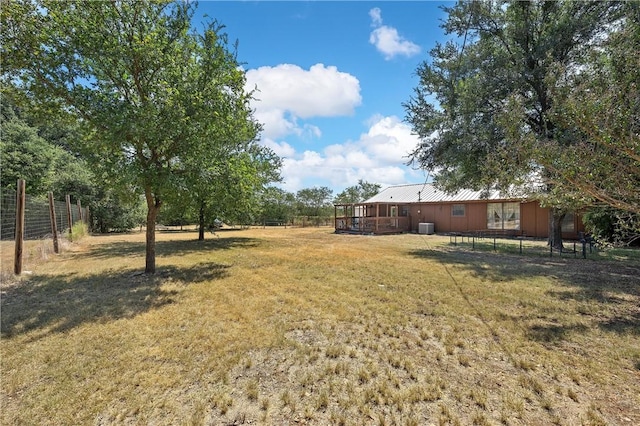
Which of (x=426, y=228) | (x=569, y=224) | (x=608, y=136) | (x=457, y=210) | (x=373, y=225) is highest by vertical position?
(x=608, y=136)

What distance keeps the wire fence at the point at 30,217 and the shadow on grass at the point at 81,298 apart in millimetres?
1248

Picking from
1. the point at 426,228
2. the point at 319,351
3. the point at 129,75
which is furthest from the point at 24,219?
the point at 426,228

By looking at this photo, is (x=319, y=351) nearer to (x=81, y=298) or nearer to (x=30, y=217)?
(x=81, y=298)

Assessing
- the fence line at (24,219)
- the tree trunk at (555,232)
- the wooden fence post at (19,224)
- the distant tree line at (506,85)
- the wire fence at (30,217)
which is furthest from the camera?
the tree trunk at (555,232)

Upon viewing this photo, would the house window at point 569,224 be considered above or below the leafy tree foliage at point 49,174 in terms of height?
below

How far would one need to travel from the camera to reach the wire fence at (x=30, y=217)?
6.34m

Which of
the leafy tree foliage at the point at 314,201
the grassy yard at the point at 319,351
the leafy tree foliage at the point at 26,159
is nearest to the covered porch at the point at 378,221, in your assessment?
the leafy tree foliage at the point at 314,201

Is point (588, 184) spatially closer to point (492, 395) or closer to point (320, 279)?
point (492, 395)

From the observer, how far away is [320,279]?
668 centimetres

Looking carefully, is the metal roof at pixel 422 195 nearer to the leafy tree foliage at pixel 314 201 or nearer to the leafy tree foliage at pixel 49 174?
the leafy tree foliage at pixel 314 201

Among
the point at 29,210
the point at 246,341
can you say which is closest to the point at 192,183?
the point at 246,341

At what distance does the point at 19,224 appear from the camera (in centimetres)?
598

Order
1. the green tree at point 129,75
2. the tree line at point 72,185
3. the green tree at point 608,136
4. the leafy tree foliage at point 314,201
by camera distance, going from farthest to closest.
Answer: the leafy tree foliage at point 314,201 → the tree line at point 72,185 → the green tree at point 129,75 → the green tree at point 608,136

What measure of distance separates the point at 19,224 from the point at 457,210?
21.1m
